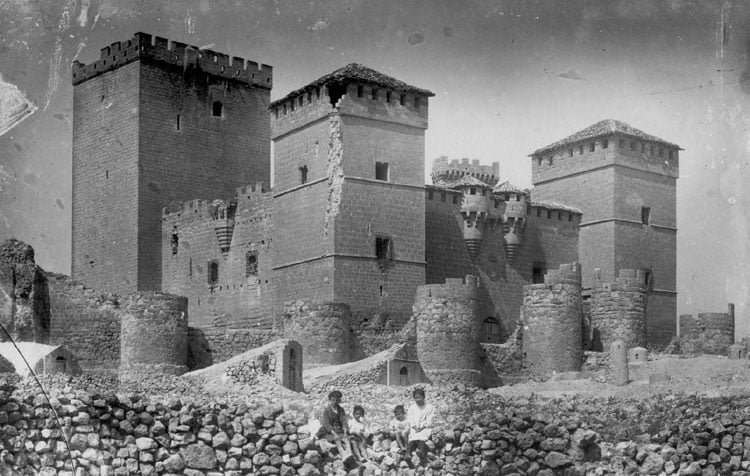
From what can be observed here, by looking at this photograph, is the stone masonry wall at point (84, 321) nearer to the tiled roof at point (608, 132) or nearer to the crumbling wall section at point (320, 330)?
the crumbling wall section at point (320, 330)

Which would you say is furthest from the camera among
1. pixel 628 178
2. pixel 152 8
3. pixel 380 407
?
pixel 628 178

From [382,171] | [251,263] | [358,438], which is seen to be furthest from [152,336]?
[358,438]

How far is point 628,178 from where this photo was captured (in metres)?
44.2

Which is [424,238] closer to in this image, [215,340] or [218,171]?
[215,340]

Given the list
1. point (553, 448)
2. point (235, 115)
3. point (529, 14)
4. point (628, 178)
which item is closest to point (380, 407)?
point (553, 448)

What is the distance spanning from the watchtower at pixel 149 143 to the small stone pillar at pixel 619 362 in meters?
17.3

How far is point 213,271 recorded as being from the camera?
43219 millimetres

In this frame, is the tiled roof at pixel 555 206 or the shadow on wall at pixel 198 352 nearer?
the shadow on wall at pixel 198 352

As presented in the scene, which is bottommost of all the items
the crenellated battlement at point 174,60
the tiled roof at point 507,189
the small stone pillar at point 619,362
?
the small stone pillar at point 619,362

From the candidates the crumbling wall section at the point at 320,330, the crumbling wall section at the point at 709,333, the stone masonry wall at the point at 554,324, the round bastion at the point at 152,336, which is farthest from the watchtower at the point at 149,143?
the crumbling wall section at the point at 709,333

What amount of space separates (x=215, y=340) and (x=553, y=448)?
65.4 feet

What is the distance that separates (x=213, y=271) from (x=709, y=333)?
48.8 feet

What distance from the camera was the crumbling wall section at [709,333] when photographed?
38906 millimetres

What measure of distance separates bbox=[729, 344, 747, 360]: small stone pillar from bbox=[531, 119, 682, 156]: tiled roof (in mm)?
9343
